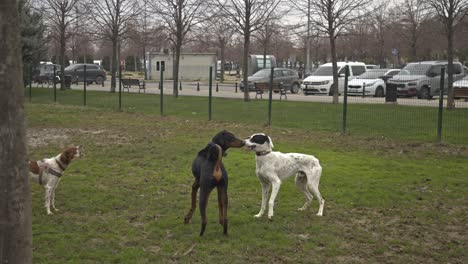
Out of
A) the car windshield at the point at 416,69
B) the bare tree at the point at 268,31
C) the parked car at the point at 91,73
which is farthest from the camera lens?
the parked car at the point at 91,73

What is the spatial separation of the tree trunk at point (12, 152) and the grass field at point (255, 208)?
4.84 feet

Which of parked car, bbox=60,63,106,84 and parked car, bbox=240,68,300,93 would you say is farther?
parked car, bbox=60,63,106,84

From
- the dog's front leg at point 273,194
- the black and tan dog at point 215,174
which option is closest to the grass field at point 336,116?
the dog's front leg at point 273,194

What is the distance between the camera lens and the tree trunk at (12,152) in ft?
10.9

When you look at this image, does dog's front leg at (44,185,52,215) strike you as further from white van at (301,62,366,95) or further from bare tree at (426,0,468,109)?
white van at (301,62,366,95)

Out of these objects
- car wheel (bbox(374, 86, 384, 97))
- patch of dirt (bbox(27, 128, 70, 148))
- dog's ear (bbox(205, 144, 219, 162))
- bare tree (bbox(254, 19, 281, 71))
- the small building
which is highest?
bare tree (bbox(254, 19, 281, 71))

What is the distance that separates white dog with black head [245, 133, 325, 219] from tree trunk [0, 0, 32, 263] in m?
2.95

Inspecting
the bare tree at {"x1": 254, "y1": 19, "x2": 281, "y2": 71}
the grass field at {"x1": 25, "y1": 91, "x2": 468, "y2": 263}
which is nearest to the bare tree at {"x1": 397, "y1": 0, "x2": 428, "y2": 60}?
the bare tree at {"x1": 254, "y1": 19, "x2": 281, "y2": 71}

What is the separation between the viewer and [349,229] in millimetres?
5988

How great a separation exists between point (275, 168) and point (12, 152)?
3.44m

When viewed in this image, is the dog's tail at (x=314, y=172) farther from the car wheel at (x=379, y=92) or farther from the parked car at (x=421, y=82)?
the car wheel at (x=379, y=92)

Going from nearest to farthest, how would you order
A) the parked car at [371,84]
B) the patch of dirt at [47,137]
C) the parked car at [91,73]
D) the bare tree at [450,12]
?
the patch of dirt at [47,137]
the bare tree at [450,12]
the parked car at [371,84]
the parked car at [91,73]

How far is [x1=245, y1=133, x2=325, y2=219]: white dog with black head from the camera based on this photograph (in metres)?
6.20

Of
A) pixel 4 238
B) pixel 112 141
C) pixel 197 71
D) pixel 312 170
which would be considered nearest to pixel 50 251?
pixel 4 238
